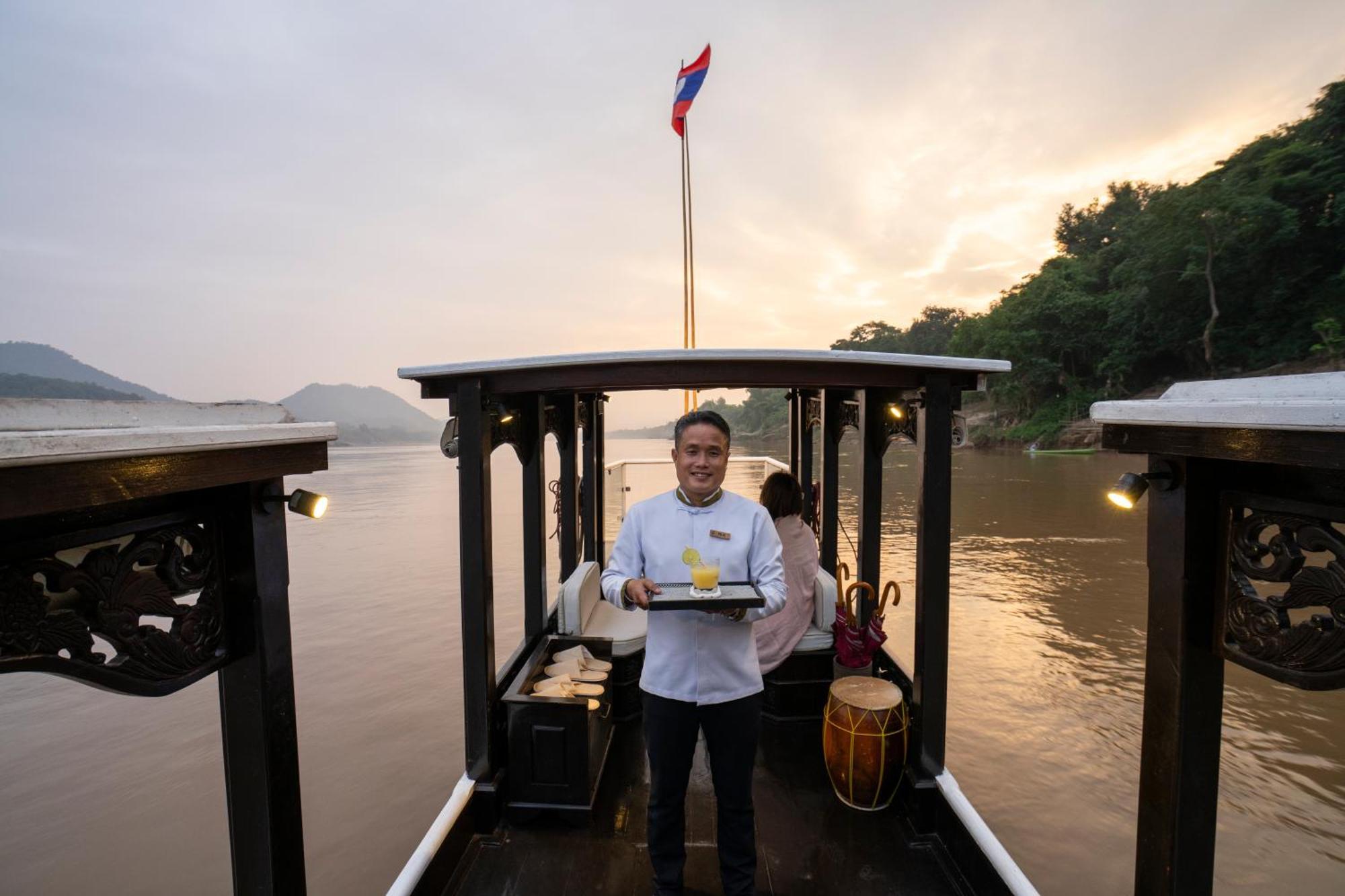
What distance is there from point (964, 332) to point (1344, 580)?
2015 inches

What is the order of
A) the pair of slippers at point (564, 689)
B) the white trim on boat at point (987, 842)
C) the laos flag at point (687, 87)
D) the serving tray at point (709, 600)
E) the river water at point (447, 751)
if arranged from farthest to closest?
the laos flag at point (687, 87) < the river water at point (447, 751) < the pair of slippers at point (564, 689) < the white trim on boat at point (987, 842) < the serving tray at point (709, 600)

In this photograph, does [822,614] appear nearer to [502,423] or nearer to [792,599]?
[792,599]

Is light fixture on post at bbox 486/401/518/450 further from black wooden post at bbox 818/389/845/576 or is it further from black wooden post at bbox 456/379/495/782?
black wooden post at bbox 818/389/845/576

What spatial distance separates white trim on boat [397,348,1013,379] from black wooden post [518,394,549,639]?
135cm

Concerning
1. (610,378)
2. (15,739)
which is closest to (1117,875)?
(610,378)

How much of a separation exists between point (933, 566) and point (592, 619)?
2.79 meters

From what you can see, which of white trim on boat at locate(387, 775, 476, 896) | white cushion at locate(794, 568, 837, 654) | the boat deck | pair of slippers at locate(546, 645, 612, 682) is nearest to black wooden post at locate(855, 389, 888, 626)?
white cushion at locate(794, 568, 837, 654)

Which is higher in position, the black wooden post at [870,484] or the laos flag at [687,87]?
the laos flag at [687,87]

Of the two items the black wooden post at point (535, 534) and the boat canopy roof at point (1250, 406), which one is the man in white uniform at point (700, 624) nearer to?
the boat canopy roof at point (1250, 406)

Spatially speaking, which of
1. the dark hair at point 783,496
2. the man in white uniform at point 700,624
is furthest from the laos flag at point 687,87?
the man in white uniform at point 700,624

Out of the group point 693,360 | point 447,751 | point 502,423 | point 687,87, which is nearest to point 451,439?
point 502,423

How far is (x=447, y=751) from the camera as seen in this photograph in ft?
19.7

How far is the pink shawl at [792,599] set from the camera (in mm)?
4219

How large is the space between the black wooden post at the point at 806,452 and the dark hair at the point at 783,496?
1.75m
